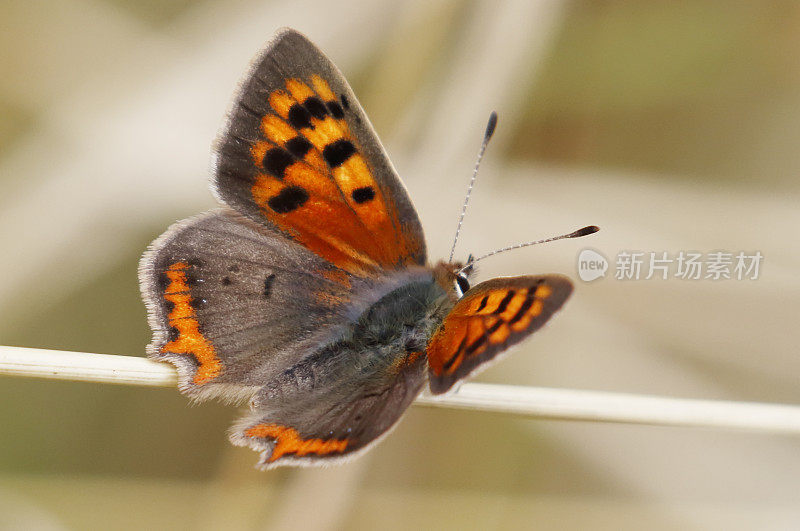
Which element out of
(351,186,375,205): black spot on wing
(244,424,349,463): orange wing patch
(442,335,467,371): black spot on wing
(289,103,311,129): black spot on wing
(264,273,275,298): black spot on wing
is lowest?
(244,424,349,463): orange wing patch

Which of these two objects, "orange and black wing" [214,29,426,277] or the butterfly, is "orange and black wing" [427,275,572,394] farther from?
"orange and black wing" [214,29,426,277]

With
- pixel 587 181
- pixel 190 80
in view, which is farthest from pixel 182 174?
pixel 587 181

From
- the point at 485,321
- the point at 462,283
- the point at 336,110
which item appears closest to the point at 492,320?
the point at 485,321

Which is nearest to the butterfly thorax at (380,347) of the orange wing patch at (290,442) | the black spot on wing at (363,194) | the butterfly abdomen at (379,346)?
the butterfly abdomen at (379,346)

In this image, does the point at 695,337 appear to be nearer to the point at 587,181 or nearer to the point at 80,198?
the point at 587,181

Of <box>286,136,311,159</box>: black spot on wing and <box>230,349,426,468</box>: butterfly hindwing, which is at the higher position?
<box>286,136,311,159</box>: black spot on wing

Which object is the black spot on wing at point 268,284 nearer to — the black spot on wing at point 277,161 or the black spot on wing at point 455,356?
the black spot on wing at point 277,161

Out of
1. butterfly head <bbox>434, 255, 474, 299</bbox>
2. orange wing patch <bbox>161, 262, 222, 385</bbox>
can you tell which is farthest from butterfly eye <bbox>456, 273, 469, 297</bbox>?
orange wing patch <bbox>161, 262, 222, 385</bbox>
